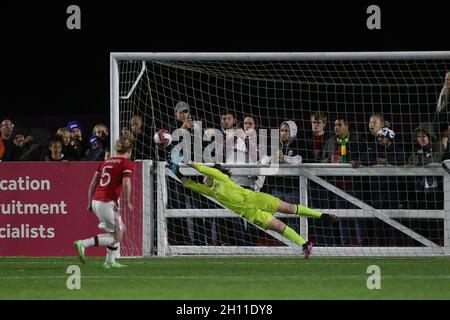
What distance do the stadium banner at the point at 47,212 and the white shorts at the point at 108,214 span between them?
204cm

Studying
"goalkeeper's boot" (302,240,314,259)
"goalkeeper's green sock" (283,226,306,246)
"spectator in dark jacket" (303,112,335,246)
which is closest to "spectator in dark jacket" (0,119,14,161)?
"spectator in dark jacket" (303,112,335,246)

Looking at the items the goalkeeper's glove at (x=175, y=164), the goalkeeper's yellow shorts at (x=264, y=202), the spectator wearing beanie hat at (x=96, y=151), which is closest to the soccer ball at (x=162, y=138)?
the goalkeeper's glove at (x=175, y=164)

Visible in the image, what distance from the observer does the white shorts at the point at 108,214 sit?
46.6 ft

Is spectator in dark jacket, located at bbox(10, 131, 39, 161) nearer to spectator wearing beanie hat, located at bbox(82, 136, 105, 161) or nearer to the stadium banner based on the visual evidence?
spectator wearing beanie hat, located at bbox(82, 136, 105, 161)

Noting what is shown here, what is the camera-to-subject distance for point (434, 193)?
16.2 metres

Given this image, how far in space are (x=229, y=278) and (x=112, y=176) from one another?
2.30 m

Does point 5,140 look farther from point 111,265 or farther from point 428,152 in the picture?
point 428,152

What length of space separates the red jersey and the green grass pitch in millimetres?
898

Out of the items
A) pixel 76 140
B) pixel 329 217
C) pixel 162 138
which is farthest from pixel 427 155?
pixel 76 140

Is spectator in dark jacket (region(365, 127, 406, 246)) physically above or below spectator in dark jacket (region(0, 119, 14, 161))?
below

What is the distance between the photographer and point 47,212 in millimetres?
16312

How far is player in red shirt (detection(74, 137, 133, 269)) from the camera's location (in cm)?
1409
